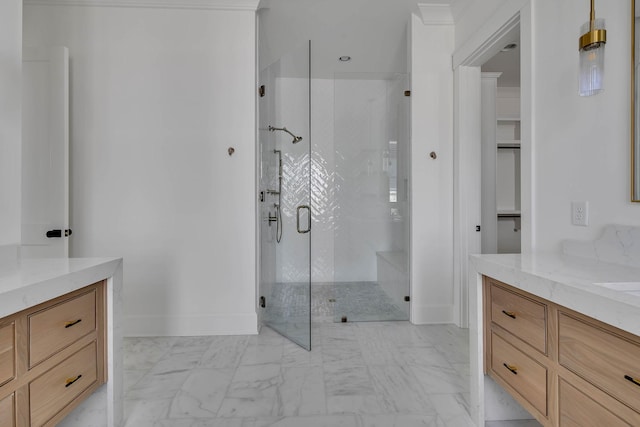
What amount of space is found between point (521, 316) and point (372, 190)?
2356mm

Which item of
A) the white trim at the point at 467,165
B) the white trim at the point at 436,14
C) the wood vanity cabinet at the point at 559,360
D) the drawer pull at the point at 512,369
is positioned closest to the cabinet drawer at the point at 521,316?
the wood vanity cabinet at the point at 559,360

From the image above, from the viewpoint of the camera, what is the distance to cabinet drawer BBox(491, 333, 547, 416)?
125cm

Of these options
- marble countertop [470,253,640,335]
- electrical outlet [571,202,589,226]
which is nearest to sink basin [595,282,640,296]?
marble countertop [470,253,640,335]

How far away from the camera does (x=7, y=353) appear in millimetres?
1029

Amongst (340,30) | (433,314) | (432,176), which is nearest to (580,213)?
(432,176)

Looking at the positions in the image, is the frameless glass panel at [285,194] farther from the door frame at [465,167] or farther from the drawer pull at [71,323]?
the drawer pull at [71,323]

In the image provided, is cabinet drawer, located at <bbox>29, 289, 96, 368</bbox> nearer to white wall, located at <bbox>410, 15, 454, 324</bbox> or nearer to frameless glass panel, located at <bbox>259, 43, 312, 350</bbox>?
frameless glass panel, located at <bbox>259, 43, 312, 350</bbox>

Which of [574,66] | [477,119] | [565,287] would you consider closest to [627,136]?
[574,66]

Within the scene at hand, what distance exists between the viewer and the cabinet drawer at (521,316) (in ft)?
4.07

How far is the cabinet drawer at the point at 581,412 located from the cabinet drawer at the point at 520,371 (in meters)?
0.09

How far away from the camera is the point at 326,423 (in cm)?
167

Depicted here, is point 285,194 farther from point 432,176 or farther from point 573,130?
point 573,130

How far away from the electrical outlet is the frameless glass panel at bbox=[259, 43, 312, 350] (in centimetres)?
167

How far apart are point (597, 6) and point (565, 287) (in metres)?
1.36
